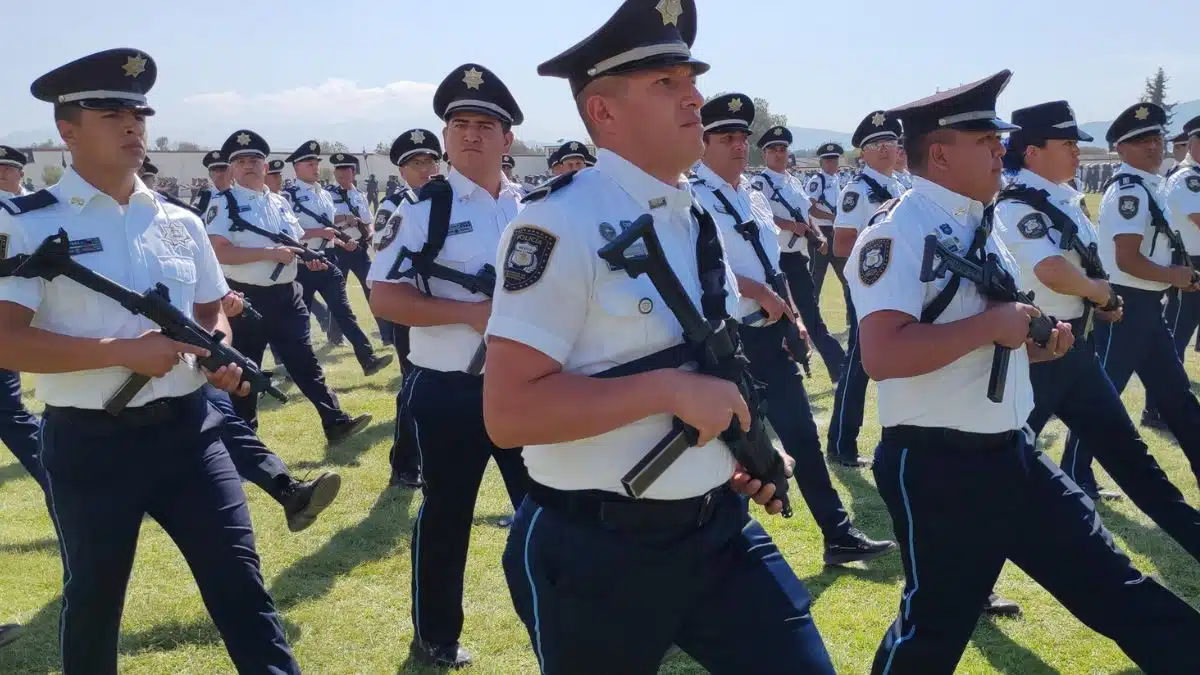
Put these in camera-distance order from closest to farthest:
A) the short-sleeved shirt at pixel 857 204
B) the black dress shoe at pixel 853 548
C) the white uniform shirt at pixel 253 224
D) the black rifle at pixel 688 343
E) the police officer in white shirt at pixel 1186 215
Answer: the black rifle at pixel 688 343
the black dress shoe at pixel 853 548
the police officer in white shirt at pixel 1186 215
the white uniform shirt at pixel 253 224
the short-sleeved shirt at pixel 857 204

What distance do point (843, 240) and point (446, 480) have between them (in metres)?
5.50

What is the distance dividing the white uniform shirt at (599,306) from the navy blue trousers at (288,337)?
5839mm

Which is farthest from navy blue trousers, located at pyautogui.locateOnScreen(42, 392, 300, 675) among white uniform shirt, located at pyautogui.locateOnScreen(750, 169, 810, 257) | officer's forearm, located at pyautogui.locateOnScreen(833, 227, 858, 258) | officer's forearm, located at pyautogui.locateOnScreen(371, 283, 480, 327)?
white uniform shirt, located at pyautogui.locateOnScreen(750, 169, 810, 257)

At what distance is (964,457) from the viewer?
9.79 ft

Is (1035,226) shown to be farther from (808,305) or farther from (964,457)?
(808,305)

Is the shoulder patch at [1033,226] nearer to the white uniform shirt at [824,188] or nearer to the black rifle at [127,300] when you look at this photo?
the black rifle at [127,300]

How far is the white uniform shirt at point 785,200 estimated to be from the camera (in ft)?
31.6

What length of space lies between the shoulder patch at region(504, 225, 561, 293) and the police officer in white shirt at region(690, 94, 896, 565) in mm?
3014

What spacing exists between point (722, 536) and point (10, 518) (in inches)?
231

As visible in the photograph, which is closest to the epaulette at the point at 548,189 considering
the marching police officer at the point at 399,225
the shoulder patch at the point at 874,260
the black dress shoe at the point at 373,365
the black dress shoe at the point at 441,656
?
the shoulder patch at the point at 874,260

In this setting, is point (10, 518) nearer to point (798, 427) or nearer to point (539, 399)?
point (798, 427)

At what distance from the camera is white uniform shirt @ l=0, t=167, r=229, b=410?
304cm

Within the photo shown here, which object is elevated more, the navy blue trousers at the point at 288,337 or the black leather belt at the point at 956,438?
the black leather belt at the point at 956,438

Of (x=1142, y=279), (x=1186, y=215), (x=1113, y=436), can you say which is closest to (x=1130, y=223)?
(x=1142, y=279)
